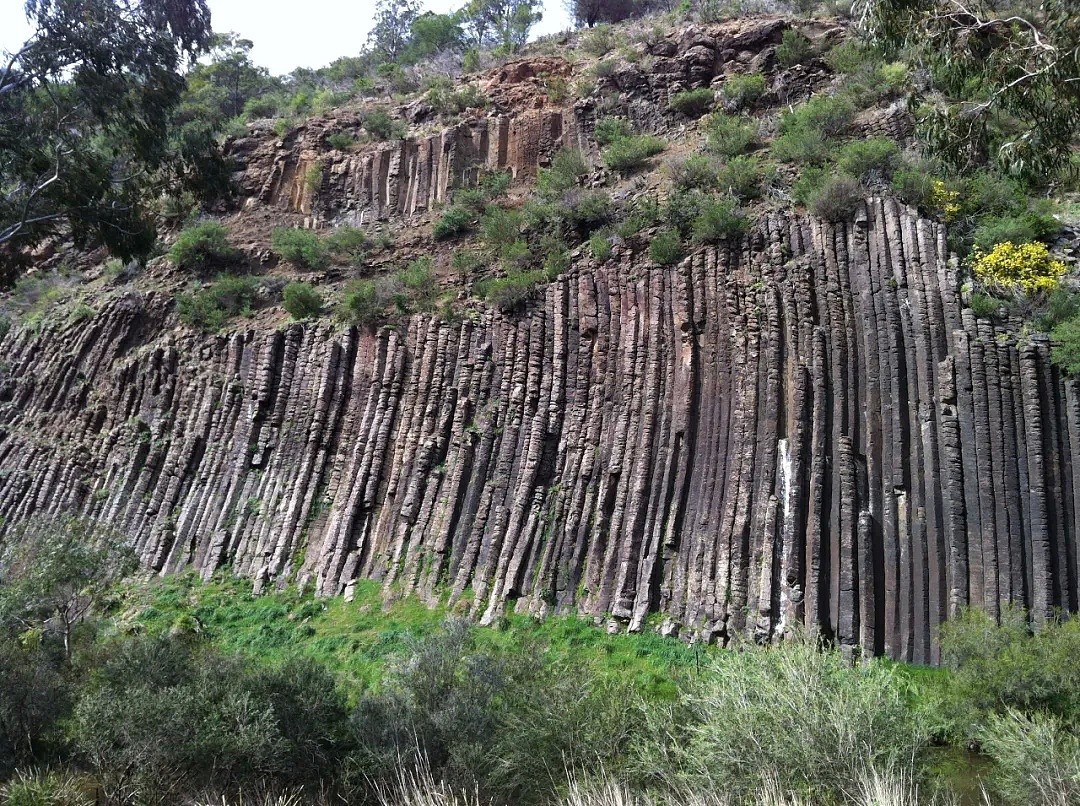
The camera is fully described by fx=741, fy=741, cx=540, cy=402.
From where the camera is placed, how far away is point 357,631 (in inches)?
599

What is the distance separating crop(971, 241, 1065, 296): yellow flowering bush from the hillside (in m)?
0.45

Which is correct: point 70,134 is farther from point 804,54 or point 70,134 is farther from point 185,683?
point 804,54

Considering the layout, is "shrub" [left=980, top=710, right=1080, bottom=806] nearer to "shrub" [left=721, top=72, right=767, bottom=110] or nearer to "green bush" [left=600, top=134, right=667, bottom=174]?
"green bush" [left=600, top=134, right=667, bottom=174]

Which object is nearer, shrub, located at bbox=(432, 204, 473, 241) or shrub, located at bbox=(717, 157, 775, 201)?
shrub, located at bbox=(717, 157, 775, 201)

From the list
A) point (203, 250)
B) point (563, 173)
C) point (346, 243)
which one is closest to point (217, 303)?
point (203, 250)

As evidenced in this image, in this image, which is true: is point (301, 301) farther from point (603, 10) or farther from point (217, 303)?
point (603, 10)

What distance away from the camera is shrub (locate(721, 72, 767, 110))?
22484 millimetres

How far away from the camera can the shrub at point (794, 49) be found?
22.9m

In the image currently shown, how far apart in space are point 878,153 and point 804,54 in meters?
8.61

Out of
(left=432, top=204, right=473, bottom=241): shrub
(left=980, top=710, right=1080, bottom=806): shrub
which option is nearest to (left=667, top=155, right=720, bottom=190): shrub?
(left=432, top=204, right=473, bottom=241): shrub

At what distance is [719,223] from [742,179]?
2.18 m

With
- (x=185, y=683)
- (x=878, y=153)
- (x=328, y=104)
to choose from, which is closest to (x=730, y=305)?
(x=878, y=153)

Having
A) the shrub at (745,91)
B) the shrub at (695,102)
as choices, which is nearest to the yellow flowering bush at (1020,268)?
A: the shrub at (745,91)

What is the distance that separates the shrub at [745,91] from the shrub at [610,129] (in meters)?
3.21
